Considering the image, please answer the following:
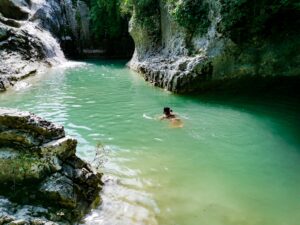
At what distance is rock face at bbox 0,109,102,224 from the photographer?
16.1 feet

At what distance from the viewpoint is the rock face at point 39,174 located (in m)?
4.91

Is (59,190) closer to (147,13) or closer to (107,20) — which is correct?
(147,13)

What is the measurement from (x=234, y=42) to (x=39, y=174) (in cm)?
1082

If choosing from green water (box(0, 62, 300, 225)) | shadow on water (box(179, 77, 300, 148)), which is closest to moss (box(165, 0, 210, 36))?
shadow on water (box(179, 77, 300, 148))

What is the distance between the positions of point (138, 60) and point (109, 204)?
1798 centimetres

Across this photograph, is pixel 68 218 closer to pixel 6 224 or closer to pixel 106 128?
pixel 6 224

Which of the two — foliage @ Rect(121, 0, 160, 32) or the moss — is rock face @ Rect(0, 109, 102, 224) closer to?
the moss

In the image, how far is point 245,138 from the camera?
934 cm

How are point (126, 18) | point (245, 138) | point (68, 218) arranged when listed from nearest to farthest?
point (68, 218)
point (245, 138)
point (126, 18)

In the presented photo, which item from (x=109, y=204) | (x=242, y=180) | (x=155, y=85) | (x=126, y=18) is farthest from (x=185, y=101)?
(x=126, y=18)

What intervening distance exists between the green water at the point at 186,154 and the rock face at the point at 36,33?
4.82 metres

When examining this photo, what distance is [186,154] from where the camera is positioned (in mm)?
8258

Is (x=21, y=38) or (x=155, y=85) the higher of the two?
(x=21, y=38)

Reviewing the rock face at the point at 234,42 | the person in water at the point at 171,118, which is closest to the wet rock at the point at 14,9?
the rock face at the point at 234,42
